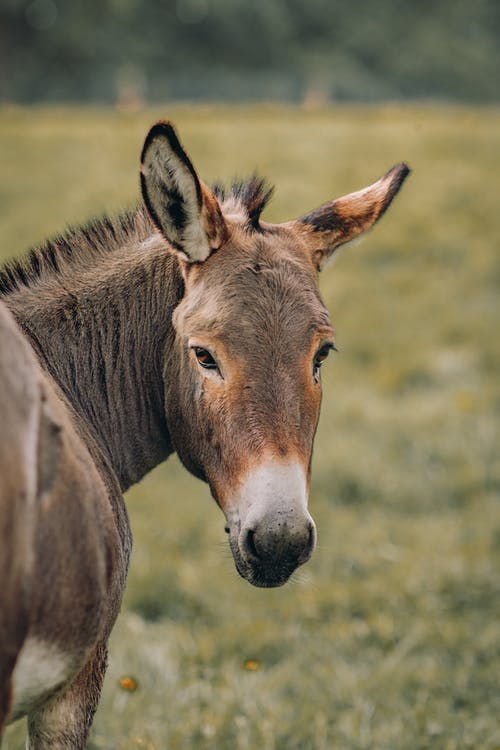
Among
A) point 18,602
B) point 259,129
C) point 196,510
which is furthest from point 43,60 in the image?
point 18,602

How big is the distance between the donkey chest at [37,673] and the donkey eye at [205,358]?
101cm

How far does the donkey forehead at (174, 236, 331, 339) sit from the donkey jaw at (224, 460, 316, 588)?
18.8 inches

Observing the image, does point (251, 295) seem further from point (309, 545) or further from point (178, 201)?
point (309, 545)

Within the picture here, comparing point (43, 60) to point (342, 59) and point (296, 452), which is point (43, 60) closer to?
point (342, 59)

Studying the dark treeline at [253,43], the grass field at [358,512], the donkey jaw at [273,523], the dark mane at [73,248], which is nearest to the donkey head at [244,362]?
the donkey jaw at [273,523]

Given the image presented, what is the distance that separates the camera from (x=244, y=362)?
2648mm

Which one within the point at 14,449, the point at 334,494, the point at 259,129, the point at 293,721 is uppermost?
the point at 14,449

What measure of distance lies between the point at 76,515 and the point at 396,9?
122 feet

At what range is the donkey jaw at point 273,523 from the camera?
7.91ft

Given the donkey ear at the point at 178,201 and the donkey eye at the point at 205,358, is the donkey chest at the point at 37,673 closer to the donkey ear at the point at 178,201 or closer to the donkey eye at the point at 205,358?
the donkey eye at the point at 205,358

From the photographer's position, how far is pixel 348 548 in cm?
633

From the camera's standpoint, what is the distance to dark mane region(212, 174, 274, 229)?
3045 millimetres

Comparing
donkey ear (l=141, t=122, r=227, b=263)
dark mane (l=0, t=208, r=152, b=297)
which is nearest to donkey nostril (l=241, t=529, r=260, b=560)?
donkey ear (l=141, t=122, r=227, b=263)

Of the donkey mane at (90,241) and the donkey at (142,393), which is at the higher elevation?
the donkey mane at (90,241)
